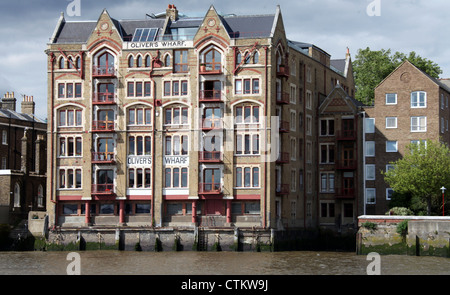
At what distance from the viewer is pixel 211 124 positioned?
85.9 meters

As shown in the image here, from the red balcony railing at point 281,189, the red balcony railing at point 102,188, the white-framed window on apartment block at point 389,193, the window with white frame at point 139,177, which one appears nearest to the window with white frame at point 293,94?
the red balcony railing at point 281,189

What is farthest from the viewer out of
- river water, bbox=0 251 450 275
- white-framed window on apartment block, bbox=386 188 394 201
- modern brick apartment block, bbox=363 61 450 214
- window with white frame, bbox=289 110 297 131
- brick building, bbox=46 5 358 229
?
modern brick apartment block, bbox=363 61 450 214

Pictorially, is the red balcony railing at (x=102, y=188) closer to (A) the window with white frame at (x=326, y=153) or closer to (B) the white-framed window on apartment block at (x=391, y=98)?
(A) the window with white frame at (x=326, y=153)

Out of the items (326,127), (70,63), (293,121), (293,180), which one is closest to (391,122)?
(326,127)

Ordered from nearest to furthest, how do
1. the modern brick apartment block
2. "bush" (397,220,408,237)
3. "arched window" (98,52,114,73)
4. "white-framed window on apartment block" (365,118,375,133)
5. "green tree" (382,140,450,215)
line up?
"bush" (397,220,408,237) → "green tree" (382,140,450,215) → "arched window" (98,52,114,73) → the modern brick apartment block → "white-framed window on apartment block" (365,118,375,133)

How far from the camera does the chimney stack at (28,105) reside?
11369cm

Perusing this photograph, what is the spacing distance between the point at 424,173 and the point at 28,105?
50678mm

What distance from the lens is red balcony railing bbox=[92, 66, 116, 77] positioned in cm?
8755

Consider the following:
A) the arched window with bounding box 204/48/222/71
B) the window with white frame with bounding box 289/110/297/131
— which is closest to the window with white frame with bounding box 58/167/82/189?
the arched window with bounding box 204/48/222/71

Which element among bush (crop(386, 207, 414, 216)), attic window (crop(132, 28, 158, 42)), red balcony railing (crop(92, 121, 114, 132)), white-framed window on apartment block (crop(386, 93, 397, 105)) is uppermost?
attic window (crop(132, 28, 158, 42))

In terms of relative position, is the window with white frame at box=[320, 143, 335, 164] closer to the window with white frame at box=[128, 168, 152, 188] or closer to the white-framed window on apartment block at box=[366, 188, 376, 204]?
the white-framed window on apartment block at box=[366, 188, 376, 204]

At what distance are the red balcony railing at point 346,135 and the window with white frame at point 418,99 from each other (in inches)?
260

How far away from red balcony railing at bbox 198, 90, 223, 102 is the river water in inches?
561
